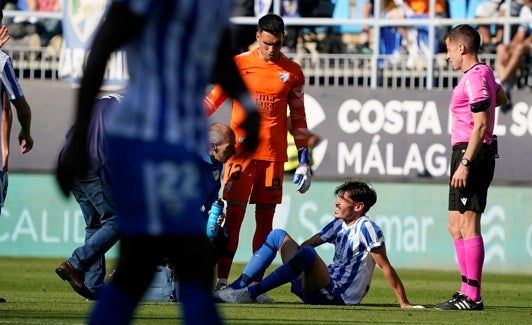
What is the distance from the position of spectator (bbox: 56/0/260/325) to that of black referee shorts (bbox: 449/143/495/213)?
555cm

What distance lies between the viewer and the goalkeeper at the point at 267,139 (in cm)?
1134

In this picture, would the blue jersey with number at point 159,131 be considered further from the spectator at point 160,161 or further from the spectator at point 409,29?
the spectator at point 409,29

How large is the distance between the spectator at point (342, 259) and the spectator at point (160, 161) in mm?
5097

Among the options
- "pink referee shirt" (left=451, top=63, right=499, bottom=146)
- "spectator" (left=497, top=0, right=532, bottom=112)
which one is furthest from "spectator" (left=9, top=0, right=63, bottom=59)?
"pink referee shirt" (left=451, top=63, right=499, bottom=146)

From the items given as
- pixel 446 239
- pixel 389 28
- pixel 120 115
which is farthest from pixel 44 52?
pixel 120 115

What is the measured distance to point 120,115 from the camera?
498 cm

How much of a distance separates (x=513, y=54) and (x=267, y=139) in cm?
794

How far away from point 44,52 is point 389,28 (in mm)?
5131

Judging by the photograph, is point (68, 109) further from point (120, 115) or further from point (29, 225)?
point (120, 115)

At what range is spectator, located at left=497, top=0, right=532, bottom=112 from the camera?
59.4 feet

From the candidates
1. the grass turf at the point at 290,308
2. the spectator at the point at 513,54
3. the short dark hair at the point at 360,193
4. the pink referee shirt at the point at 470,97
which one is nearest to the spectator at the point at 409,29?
the spectator at the point at 513,54

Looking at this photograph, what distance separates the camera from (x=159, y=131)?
16.3 ft

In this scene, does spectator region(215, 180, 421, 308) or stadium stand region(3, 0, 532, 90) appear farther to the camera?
stadium stand region(3, 0, 532, 90)

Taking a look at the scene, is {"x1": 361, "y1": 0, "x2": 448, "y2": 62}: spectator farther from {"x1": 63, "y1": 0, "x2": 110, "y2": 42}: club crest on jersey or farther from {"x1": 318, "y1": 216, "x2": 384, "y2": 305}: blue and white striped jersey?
{"x1": 318, "y1": 216, "x2": 384, "y2": 305}: blue and white striped jersey
